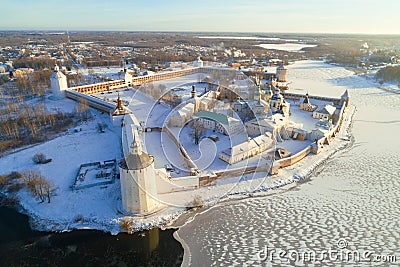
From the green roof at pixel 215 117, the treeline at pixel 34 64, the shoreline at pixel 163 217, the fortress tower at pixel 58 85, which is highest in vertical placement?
the treeline at pixel 34 64

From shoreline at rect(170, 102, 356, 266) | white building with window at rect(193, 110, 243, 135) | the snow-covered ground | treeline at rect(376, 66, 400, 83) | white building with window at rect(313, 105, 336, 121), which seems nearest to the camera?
shoreline at rect(170, 102, 356, 266)

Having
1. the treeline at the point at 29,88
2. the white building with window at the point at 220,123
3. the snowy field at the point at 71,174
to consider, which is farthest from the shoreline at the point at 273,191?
the treeline at the point at 29,88

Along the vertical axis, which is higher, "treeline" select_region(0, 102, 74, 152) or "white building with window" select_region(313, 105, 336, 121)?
"white building with window" select_region(313, 105, 336, 121)

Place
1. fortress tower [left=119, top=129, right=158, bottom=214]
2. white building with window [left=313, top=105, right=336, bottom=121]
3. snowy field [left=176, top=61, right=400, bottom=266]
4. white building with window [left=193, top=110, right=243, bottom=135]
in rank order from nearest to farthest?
snowy field [left=176, top=61, right=400, bottom=266] → fortress tower [left=119, top=129, right=158, bottom=214] → white building with window [left=193, top=110, right=243, bottom=135] → white building with window [left=313, top=105, right=336, bottom=121]

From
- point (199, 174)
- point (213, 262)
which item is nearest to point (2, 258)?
point (213, 262)

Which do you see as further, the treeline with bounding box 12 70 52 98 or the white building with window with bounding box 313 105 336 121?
the treeline with bounding box 12 70 52 98

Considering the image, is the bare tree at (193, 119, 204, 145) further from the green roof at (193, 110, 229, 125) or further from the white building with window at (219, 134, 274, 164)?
the white building with window at (219, 134, 274, 164)

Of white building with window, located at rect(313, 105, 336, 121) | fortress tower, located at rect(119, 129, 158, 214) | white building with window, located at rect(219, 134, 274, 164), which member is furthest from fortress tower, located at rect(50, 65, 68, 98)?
white building with window, located at rect(313, 105, 336, 121)

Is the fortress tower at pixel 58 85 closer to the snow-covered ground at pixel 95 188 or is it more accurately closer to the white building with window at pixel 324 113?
the snow-covered ground at pixel 95 188
